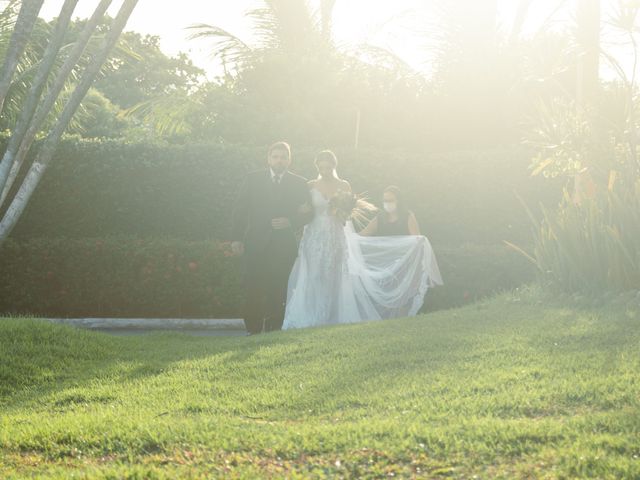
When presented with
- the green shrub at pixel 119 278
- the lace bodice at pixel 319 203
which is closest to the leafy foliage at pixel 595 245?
the lace bodice at pixel 319 203

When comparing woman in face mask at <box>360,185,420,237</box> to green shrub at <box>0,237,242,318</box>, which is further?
green shrub at <box>0,237,242,318</box>

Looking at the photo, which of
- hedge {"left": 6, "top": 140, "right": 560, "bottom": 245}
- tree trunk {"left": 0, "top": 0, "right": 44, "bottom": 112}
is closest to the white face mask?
hedge {"left": 6, "top": 140, "right": 560, "bottom": 245}

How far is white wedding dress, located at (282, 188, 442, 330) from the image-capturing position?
40.2 feet

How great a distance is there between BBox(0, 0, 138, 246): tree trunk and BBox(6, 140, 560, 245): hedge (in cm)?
392

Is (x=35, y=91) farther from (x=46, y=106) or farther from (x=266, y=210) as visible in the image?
(x=266, y=210)

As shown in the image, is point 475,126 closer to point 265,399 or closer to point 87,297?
point 87,297

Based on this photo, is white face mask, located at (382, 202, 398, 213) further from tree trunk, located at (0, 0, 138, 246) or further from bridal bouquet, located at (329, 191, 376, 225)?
tree trunk, located at (0, 0, 138, 246)

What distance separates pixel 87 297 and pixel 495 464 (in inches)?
454

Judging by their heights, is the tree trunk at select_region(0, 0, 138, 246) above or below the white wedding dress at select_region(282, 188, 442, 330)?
above

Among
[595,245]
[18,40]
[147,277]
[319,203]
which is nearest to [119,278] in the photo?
[147,277]

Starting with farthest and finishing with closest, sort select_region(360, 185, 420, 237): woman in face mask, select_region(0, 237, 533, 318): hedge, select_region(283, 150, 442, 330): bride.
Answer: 1. select_region(0, 237, 533, 318): hedge
2. select_region(360, 185, 420, 237): woman in face mask
3. select_region(283, 150, 442, 330): bride

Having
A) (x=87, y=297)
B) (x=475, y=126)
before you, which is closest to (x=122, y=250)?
(x=87, y=297)

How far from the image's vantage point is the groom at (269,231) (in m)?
11.8

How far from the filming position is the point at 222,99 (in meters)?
25.3
